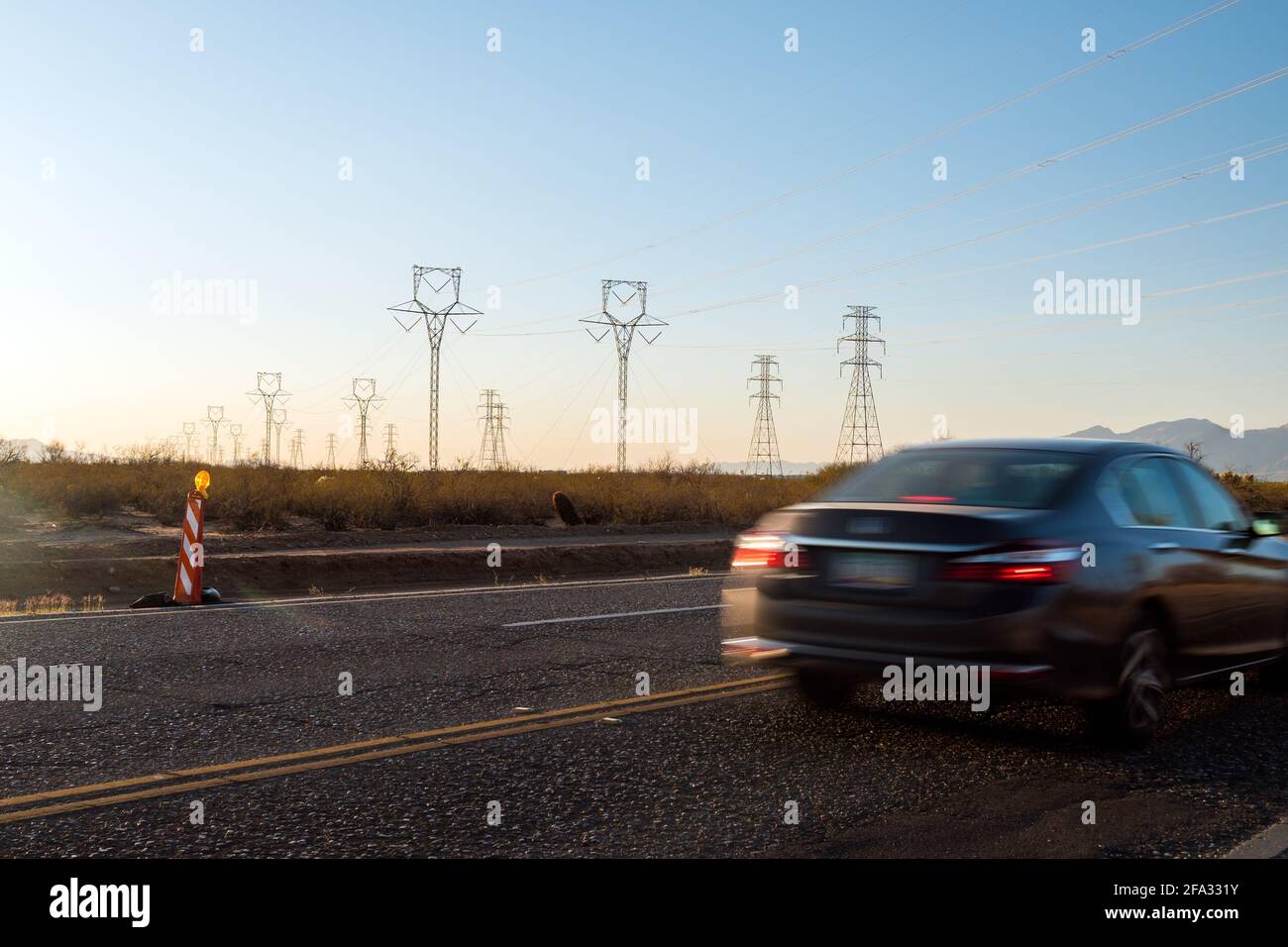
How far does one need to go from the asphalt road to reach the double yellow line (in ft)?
0.06

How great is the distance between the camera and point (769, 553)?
6.53 m

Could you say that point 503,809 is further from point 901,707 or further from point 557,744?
point 901,707

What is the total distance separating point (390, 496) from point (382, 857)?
25.0 meters

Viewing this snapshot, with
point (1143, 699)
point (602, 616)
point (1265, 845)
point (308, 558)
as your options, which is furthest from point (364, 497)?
point (1265, 845)

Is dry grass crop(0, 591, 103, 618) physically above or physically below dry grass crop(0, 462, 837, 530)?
below

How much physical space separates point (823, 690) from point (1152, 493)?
7.23 feet

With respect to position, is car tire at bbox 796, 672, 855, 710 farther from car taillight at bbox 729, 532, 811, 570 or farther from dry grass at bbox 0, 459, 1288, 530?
dry grass at bbox 0, 459, 1288, 530

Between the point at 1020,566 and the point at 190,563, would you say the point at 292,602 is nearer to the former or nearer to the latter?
the point at 190,563

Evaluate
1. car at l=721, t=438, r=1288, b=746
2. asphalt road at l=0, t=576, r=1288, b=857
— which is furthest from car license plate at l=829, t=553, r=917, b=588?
asphalt road at l=0, t=576, r=1288, b=857

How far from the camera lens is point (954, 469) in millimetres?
6676

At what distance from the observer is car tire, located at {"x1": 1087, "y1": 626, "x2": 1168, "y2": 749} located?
19.7ft

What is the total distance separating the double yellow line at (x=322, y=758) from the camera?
4.93 meters
